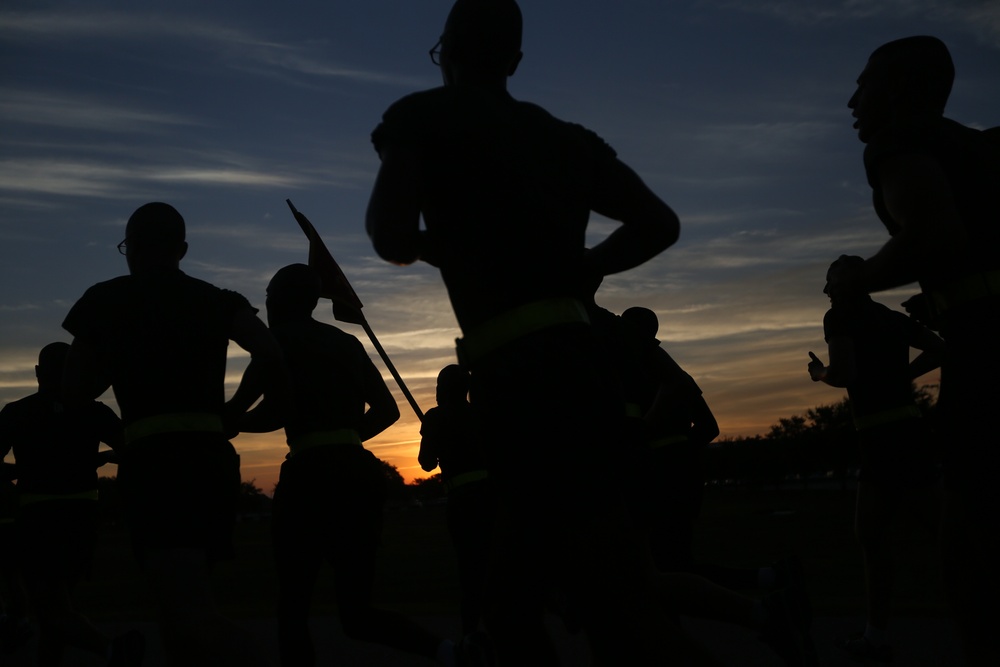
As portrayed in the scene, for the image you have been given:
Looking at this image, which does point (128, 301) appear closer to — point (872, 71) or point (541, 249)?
point (541, 249)

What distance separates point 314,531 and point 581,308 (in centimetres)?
271

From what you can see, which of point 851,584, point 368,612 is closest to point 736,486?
point 851,584

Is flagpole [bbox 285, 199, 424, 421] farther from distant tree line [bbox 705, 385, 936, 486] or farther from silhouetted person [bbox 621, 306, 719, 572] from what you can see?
distant tree line [bbox 705, 385, 936, 486]

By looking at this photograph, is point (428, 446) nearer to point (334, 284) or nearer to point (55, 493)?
point (334, 284)

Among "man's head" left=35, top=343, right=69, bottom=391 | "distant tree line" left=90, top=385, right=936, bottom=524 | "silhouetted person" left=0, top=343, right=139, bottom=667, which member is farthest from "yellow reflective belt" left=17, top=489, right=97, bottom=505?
"distant tree line" left=90, top=385, right=936, bottom=524

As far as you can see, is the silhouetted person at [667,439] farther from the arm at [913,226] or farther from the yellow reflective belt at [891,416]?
the arm at [913,226]

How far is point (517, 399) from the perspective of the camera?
218cm

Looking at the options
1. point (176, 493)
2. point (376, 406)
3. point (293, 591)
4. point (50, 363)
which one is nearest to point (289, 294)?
point (376, 406)

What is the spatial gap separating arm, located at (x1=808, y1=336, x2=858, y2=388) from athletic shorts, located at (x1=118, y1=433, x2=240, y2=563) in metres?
3.22

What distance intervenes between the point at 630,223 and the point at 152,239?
2.01 metres

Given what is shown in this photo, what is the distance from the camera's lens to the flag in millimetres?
6738

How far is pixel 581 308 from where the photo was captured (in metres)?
2.31

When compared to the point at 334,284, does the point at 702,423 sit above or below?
below

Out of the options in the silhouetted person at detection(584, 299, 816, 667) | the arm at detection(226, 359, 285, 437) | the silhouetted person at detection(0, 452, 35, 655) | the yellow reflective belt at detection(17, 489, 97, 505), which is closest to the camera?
the arm at detection(226, 359, 285, 437)
